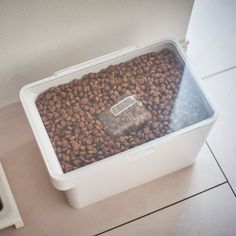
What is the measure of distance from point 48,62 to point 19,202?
38 centimetres

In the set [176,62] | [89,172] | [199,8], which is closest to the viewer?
[89,172]

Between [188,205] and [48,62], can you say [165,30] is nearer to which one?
[48,62]

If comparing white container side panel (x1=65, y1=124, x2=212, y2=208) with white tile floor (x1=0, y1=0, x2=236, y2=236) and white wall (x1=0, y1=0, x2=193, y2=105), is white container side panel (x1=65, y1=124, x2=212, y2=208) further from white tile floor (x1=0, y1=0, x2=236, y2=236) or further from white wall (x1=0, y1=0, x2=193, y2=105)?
white wall (x1=0, y1=0, x2=193, y2=105)

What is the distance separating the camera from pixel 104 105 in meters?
0.88

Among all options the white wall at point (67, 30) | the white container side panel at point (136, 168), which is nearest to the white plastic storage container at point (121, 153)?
the white container side panel at point (136, 168)

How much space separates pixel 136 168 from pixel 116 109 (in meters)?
0.15

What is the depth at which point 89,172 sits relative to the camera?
2.65 ft

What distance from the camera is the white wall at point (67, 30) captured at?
2.90 feet

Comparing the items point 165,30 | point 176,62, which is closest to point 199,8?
point 165,30

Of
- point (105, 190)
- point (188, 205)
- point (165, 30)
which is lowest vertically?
point (188, 205)

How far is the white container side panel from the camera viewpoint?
0.83 meters

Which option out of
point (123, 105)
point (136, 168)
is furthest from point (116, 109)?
point (136, 168)

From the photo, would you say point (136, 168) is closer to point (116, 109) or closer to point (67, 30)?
point (116, 109)

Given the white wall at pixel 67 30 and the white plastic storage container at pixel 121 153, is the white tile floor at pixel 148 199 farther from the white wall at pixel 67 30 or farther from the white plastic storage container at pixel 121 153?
the white wall at pixel 67 30
